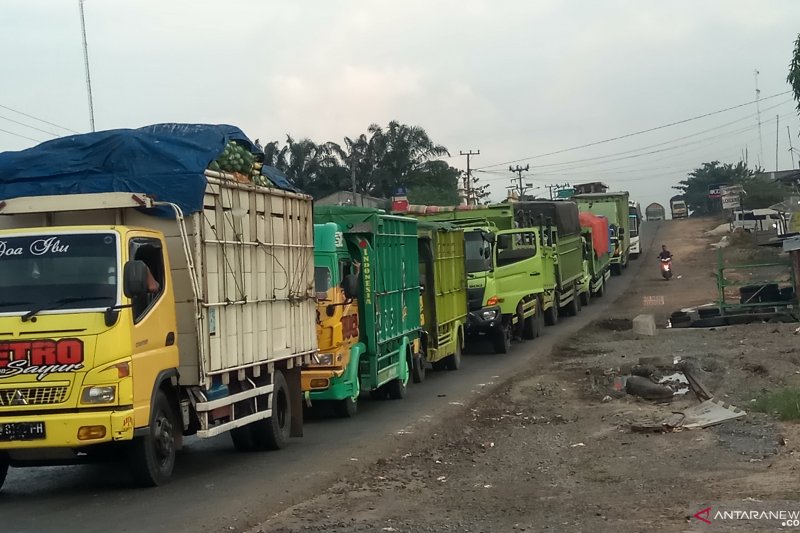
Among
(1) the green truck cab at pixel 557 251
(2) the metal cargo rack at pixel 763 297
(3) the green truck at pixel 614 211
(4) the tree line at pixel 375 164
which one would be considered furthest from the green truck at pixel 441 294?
(4) the tree line at pixel 375 164

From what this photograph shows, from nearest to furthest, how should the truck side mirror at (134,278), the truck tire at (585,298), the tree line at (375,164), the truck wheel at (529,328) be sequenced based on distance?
the truck side mirror at (134,278)
the truck wheel at (529,328)
the truck tire at (585,298)
the tree line at (375,164)

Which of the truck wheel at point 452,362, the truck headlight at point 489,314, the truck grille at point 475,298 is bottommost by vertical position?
the truck wheel at point 452,362

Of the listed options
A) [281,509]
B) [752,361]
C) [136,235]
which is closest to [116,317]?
[136,235]

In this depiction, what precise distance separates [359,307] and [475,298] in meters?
8.08

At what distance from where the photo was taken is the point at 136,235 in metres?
8.76

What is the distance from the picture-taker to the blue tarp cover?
930 centimetres

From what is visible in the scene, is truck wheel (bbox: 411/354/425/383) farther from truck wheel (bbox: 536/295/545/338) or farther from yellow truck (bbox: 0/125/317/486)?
truck wheel (bbox: 536/295/545/338)

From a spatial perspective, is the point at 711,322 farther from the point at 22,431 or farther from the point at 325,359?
the point at 22,431

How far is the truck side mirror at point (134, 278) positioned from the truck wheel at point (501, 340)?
14.5 meters

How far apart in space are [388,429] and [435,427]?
1.94ft

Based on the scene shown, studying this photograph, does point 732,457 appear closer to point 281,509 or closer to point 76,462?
point 281,509

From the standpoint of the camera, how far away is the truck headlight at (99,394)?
811 centimetres

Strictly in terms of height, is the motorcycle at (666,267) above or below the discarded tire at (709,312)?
above

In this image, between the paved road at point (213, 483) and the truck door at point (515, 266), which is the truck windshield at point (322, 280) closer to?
the paved road at point (213, 483)
